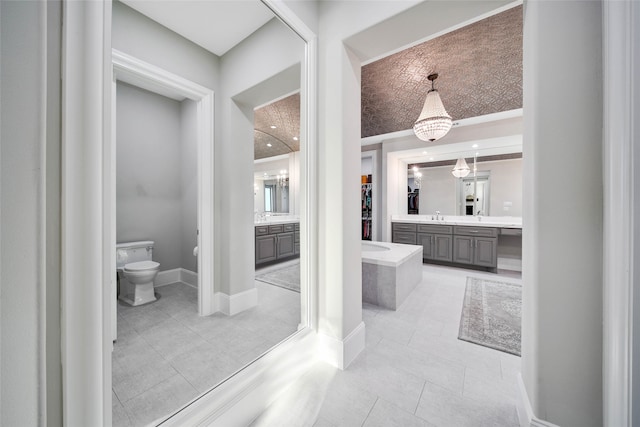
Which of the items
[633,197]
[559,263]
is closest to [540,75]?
[633,197]

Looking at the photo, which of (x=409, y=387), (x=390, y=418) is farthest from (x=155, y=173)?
(x=409, y=387)

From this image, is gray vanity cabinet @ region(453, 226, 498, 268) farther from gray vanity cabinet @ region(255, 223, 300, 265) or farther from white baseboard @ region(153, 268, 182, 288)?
white baseboard @ region(153, 268, 182, 288)

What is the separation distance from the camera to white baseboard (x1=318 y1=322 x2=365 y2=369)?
157cm

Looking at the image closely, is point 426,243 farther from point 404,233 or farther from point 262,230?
point 262,230

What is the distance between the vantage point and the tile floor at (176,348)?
103 cm

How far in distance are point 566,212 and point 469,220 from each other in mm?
4267

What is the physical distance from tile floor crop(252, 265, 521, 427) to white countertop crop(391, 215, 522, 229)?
2869 millimetres

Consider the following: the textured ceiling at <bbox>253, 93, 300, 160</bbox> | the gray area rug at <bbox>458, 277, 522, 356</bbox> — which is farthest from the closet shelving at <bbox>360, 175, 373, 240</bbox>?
the textured ceiling at <bbox>253, 93, 300, 160</bbox>

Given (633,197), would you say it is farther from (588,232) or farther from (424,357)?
(424,357)

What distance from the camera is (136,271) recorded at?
4.65ft

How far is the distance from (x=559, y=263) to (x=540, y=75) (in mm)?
809

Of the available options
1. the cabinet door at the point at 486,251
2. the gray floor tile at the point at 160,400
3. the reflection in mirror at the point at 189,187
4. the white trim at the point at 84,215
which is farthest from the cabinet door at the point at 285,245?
the cabinet door at the point at 486,251

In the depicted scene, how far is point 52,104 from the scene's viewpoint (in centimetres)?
62

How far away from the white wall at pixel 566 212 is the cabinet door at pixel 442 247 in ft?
12.1
